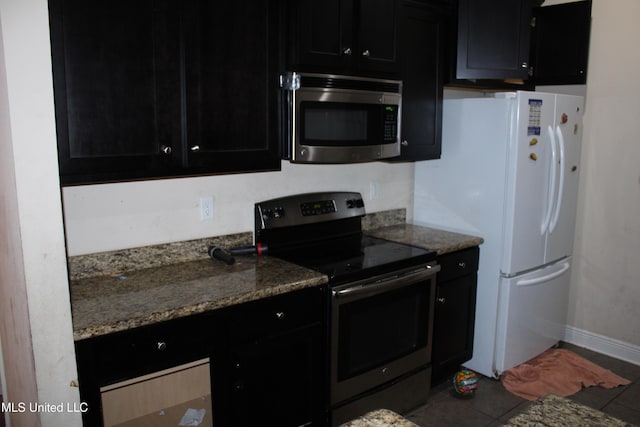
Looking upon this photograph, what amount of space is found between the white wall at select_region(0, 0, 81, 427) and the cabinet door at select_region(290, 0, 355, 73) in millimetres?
1149

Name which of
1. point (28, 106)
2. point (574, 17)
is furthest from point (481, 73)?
point (28, 106)

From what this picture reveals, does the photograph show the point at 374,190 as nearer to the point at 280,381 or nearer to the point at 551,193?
the point at 551,193

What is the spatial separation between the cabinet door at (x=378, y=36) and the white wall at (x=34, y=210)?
1.54m

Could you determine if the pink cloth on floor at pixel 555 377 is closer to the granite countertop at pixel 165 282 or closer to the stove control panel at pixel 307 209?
Result: the granite countertop at pixel 165 282

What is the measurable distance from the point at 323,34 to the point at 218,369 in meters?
1.58

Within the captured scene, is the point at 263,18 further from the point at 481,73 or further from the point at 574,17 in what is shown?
the point at 574,17

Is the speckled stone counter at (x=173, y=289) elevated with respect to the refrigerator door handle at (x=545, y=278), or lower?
elevated

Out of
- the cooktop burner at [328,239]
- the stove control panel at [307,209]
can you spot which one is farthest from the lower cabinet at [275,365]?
the stove control panel at [307,209]

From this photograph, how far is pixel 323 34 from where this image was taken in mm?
2525

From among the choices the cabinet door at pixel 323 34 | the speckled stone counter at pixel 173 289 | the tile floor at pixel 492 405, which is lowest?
the tile floor at pixel 492 405

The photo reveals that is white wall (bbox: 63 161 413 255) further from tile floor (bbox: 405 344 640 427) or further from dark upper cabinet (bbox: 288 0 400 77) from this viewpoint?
tile floor (bbox: 405 344 640 427)

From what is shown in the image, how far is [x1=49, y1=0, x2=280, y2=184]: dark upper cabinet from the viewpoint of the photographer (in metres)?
1.87

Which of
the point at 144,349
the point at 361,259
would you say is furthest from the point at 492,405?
the point at 144,349

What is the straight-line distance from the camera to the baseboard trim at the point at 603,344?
3.61 m
